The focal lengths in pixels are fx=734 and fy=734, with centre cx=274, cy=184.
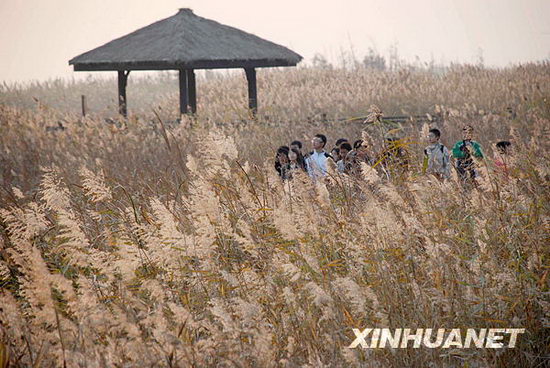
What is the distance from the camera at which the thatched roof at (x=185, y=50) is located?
18844mm

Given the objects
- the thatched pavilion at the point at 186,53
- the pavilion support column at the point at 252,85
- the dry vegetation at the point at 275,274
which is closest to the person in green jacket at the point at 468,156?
the dry vegetation at the point at 275,274

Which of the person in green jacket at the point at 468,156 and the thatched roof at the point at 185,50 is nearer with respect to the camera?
the person in green jacket at the point at 468,156

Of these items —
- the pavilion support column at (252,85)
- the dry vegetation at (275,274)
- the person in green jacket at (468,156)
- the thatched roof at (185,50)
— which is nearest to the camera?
the dry vegetation at (275,274)

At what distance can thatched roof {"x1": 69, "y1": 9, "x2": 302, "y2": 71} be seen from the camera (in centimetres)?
1884

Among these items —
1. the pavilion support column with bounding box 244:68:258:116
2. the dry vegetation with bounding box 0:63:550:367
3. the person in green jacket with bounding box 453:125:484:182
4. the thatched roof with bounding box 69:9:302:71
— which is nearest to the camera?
the dry vegetation with bounding box 0:63:550:367

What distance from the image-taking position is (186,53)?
1864 cm

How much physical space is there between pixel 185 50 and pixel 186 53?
0.63 feet

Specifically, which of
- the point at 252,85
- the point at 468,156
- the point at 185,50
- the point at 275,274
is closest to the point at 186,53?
the point at 185,50

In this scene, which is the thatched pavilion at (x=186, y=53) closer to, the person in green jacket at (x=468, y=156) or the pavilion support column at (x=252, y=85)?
the pavilion support column at (x=252, y=85)

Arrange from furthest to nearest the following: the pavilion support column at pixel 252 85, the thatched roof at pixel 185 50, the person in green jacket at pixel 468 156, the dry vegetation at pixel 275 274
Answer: the pavilion support column at pixel 252 85
the thatched roof at pixel 185 50
the person in green jacket at pixel 468 156
the dry vegetation at pixel 275 274

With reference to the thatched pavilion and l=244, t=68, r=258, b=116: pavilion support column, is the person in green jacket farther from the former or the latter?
l=244, t=68, r=258, b=116: pavilion support column

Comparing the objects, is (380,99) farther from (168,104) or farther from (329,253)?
(329,253)

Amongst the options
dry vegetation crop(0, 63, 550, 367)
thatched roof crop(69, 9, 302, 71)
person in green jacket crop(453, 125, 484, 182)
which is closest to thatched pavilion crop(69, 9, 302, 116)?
thatched roof crop(69, 9, 302, 71)

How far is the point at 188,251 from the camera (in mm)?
4016
